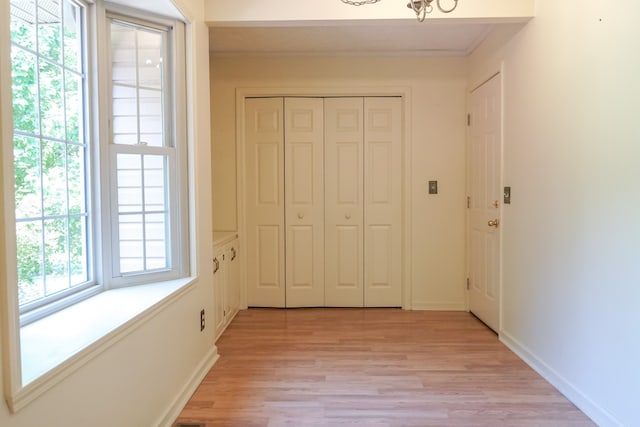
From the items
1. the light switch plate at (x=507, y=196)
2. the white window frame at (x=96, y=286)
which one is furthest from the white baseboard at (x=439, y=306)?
the white window frame at (x=96, y=286)

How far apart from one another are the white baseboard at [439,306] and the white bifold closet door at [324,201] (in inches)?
7.4

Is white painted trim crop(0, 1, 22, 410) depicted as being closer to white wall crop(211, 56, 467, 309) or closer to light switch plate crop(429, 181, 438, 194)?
white wall crop(211, 56, 467, 309)

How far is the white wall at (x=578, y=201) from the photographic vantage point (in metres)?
1.77

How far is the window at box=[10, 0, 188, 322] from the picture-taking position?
1.56m

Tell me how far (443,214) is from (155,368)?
8.98 ft

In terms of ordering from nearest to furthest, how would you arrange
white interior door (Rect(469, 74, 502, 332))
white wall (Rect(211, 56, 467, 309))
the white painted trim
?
1. the white painted trim
2. white interior door (Rect(469, 74, 502, 332))
3. white wall (Rect(211, 56, 467, 309))

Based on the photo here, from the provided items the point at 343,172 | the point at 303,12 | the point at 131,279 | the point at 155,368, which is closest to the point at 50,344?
the point at 155,368

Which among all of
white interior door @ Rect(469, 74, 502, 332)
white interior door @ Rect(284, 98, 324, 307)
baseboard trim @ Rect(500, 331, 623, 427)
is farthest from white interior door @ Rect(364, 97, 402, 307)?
baseboard trim @ Rect(500, 331, 623, 427)

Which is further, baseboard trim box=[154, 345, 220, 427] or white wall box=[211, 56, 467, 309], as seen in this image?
white wall box=[211, 56, 467, 309]

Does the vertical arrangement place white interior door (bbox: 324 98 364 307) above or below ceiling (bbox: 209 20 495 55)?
below

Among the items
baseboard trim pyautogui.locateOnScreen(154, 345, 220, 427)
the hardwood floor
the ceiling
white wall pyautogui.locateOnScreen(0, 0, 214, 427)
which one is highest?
the ceiling

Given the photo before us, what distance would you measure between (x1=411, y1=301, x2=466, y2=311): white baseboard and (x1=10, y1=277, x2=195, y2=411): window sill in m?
2.39

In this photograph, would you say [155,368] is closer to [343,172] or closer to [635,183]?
[635,183]

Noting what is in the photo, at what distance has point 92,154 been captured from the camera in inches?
76.3
